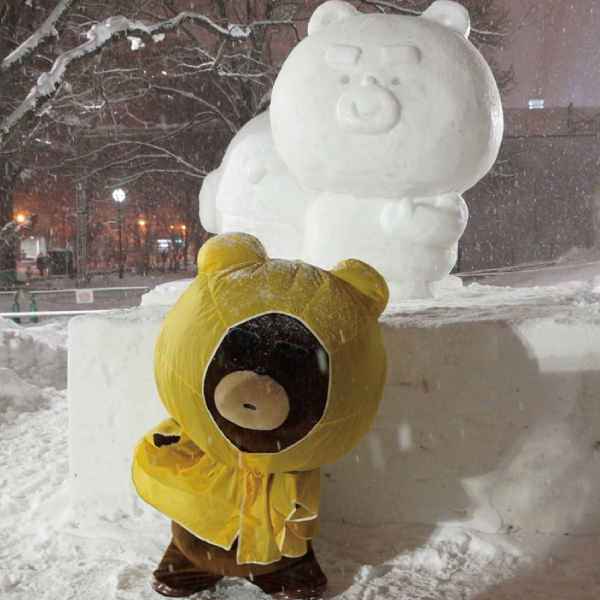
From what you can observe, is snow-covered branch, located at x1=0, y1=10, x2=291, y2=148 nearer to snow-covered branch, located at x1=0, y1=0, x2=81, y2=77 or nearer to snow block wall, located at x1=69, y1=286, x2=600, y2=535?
snow-covered branch, located at x1=0, y1=0, x2=81, y2=77

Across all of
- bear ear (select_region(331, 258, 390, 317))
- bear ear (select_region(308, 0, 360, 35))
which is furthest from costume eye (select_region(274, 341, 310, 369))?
bear ear (select_region(308, 0, 360, 35))

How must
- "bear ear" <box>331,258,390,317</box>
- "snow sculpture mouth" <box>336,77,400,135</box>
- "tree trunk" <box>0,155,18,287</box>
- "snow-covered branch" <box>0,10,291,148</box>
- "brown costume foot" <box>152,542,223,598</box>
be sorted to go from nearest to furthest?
"bear ear" <box>331,258,390,317</box> < "brown costume foot" <box>152,542,223,598</box> < "snow sculpture mouth" <box>336,77,400,135</box> < "snow-covered branch" <box>0,10,291,148</box> < "tree trunk" <box>0,155,18,287</box>

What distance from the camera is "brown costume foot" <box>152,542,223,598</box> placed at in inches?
91.3

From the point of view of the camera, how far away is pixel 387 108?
10.3 feet

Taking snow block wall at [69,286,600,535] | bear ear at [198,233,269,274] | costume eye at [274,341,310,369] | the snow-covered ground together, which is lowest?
the snow-covered ground

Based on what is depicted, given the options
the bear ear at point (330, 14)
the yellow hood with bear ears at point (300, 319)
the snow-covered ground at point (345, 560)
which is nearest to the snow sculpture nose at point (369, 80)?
the bear ear at point (330, 14)

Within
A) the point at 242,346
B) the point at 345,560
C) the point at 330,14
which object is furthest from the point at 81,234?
the point at 242,346

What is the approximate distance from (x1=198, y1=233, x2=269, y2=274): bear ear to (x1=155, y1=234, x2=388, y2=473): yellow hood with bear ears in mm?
41

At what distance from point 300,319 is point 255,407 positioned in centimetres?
28

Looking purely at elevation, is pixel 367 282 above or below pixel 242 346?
above

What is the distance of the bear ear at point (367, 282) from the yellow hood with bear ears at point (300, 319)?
0.03 meters

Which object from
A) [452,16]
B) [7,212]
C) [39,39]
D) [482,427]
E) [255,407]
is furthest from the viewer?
[7,212]

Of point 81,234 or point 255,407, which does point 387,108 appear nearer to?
point 255,407

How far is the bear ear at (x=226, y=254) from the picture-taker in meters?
2.21
